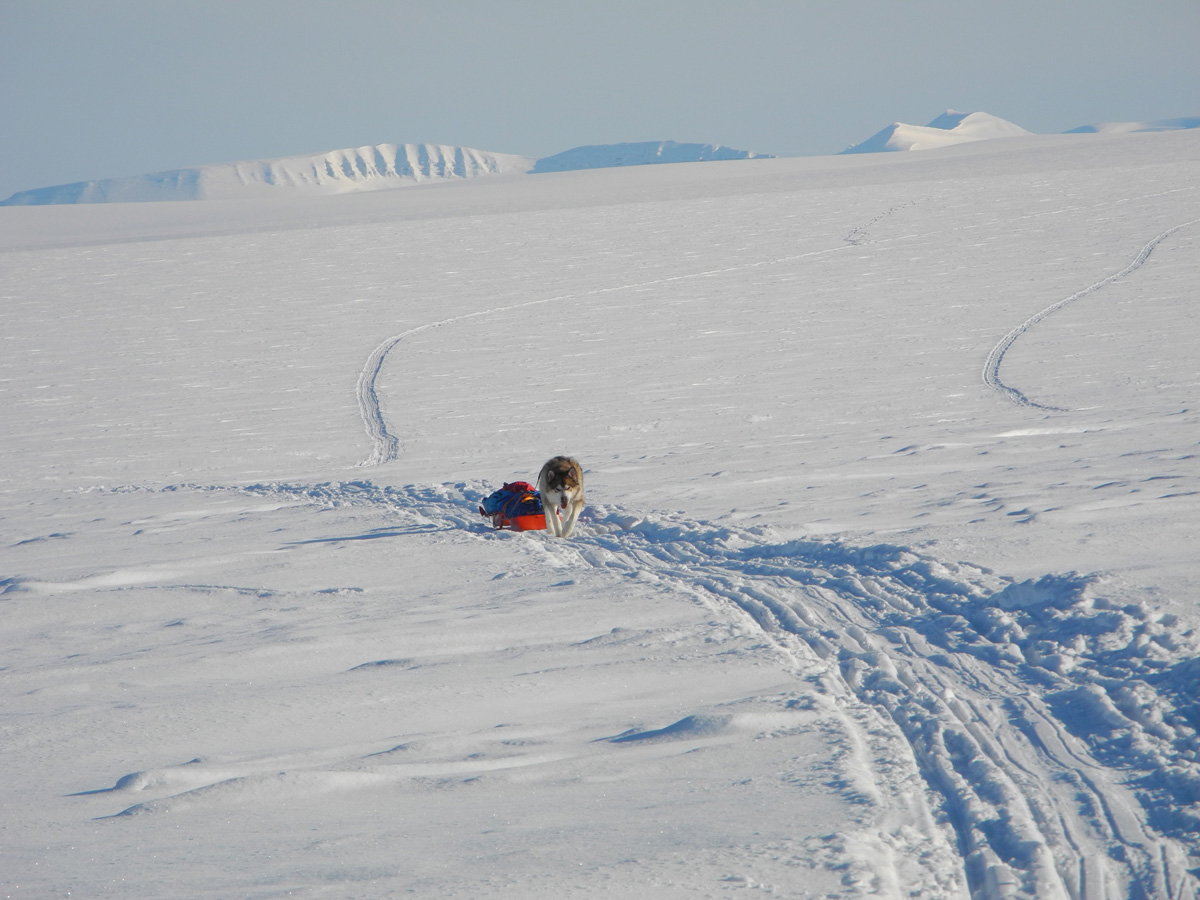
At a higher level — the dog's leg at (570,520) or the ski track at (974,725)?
the dog's leg at (570,520)

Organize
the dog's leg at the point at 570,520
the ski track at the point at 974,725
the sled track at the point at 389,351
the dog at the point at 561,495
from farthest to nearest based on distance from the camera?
the sled track at the point at 389,351
the dog's leg at the point at 570,520
the dog at the point at 561,495
the ski track at the point at 974,725

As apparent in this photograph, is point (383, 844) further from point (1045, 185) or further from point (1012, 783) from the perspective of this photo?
point (1045, 185)

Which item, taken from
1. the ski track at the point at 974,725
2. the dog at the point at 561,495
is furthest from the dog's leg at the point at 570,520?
the ski track at the point at 974,725

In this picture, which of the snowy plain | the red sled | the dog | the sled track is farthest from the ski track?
the sled track

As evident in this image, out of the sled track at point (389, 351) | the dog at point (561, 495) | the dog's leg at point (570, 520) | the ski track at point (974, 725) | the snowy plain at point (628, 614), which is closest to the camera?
the ski track at point (974, 725)

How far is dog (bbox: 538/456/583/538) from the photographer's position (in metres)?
5.98

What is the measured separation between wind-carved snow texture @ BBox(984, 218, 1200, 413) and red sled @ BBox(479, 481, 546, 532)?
490 cm

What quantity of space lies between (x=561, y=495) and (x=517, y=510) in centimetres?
33

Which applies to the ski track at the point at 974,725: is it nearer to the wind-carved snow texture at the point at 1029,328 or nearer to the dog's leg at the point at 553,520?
the dog's leg at the point at 553,520

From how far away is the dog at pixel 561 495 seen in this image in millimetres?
5984

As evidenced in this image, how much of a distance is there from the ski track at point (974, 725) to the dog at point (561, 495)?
0.90 m

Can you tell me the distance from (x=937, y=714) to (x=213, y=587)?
373 centimetres

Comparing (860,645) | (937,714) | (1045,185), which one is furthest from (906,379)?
(1045,185)

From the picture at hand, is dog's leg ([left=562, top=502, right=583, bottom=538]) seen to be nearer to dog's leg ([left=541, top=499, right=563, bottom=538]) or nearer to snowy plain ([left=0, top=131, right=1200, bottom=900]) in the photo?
dog's leg ([left=541, top=499, right=563, bottom=538])
